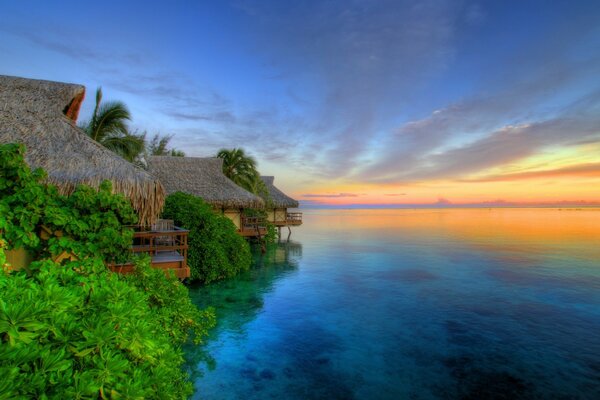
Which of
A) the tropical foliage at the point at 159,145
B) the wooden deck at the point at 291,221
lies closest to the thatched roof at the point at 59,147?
the wooden deck at the point at 291,221

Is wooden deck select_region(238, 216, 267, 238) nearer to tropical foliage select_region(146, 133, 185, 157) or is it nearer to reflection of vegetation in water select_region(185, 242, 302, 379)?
reflection of vegetation in water select_region(185, 242, 302, 379)

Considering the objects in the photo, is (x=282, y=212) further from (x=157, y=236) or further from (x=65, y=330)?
(x=65, y=330)

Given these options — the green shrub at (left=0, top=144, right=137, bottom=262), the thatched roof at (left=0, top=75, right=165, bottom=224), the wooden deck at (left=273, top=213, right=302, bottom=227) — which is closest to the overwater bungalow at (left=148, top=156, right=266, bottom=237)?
the wooden deck at (left=273, top=213, right=302, bottom=227)

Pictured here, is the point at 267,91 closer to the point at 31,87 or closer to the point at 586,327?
the point at 31,87

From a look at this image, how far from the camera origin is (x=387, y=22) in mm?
13836

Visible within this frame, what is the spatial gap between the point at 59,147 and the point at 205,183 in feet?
36.4

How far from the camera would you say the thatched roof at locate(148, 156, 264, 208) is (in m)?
16.8

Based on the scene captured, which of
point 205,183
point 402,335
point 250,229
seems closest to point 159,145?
point 205,183

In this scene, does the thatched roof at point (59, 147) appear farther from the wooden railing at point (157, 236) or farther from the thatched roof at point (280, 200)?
the thatched roof at point (280, 200)

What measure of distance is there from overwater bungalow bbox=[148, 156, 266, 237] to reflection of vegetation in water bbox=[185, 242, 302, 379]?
3194mm

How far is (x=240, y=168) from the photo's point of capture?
877 inches

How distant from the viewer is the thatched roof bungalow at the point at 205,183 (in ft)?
55.3

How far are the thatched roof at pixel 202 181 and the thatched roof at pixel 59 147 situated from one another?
9506 mm

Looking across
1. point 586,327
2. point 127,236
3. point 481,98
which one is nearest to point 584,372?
point 586,327
